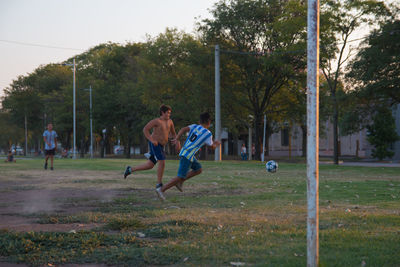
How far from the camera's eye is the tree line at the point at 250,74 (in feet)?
94.5

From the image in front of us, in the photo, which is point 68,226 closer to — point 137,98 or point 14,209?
point 14,209

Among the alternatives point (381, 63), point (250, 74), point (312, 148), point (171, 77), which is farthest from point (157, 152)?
point (171, 77)

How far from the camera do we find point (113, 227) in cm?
655

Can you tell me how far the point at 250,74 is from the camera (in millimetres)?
38719

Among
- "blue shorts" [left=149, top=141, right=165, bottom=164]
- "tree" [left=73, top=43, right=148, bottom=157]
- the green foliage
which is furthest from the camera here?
"tree" [left=73, top=43, right=148, bottom=157]

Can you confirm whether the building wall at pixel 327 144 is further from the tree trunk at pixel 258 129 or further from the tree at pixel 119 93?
the tree at pixel 119 93

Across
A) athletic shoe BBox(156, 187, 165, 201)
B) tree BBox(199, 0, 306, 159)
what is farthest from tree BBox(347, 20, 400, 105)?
athletic shoe BBox(156, 187, 165, 201)

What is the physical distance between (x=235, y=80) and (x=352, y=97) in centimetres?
1215

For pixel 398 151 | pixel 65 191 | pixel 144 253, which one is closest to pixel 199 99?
pixel 398 151

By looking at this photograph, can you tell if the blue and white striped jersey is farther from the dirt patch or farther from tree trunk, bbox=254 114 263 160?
tree trunk, bbox=254 114 263 160

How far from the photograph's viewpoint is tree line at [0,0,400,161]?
94.5 ft

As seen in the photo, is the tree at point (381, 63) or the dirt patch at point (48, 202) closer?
the dirt patch at point (48, 202)

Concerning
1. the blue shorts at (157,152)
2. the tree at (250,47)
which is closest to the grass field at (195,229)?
the blue shorts at (157,152)

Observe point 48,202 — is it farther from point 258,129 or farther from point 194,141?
point 258,129
